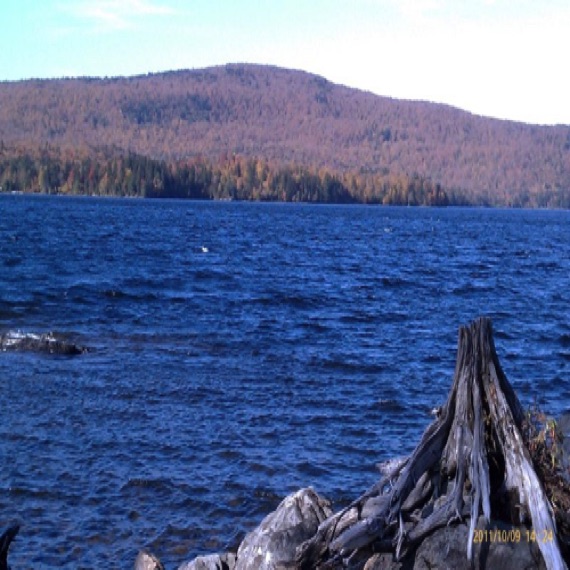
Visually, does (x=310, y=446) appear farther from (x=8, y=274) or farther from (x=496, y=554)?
(x=8, y=274)

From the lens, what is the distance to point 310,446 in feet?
50.8

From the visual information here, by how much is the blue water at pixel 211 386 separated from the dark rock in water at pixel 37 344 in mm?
489

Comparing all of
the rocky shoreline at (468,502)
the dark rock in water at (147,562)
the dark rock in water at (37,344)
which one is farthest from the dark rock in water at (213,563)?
the dark rock in water at (37,344)

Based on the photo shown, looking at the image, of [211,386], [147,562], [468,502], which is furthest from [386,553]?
[211,386]

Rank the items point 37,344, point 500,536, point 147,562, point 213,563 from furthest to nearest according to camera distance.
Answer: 1. point 37,344
2. point 147,562
3. point 213,563
4. point 500,536

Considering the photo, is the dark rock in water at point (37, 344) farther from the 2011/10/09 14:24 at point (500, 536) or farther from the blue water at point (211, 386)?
the 2011/10/09 14:24 at point (500, 536)

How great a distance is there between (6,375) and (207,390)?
4.41m

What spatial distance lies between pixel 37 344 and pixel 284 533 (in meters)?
15.4

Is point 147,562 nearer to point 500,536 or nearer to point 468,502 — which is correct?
point 468,502

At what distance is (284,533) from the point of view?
28.9ft

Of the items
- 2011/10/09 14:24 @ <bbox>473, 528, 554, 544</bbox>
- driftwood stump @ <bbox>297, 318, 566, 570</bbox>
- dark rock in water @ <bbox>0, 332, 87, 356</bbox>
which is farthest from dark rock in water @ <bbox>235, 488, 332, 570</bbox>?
dark rock in water @ <bbox>0, 332, 87, 356</bbox>

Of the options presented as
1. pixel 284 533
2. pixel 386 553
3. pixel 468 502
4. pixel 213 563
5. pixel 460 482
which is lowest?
pixel 213 563

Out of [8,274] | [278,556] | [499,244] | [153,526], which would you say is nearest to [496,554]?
[278,556]

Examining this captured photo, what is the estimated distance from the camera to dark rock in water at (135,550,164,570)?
31.6ft
